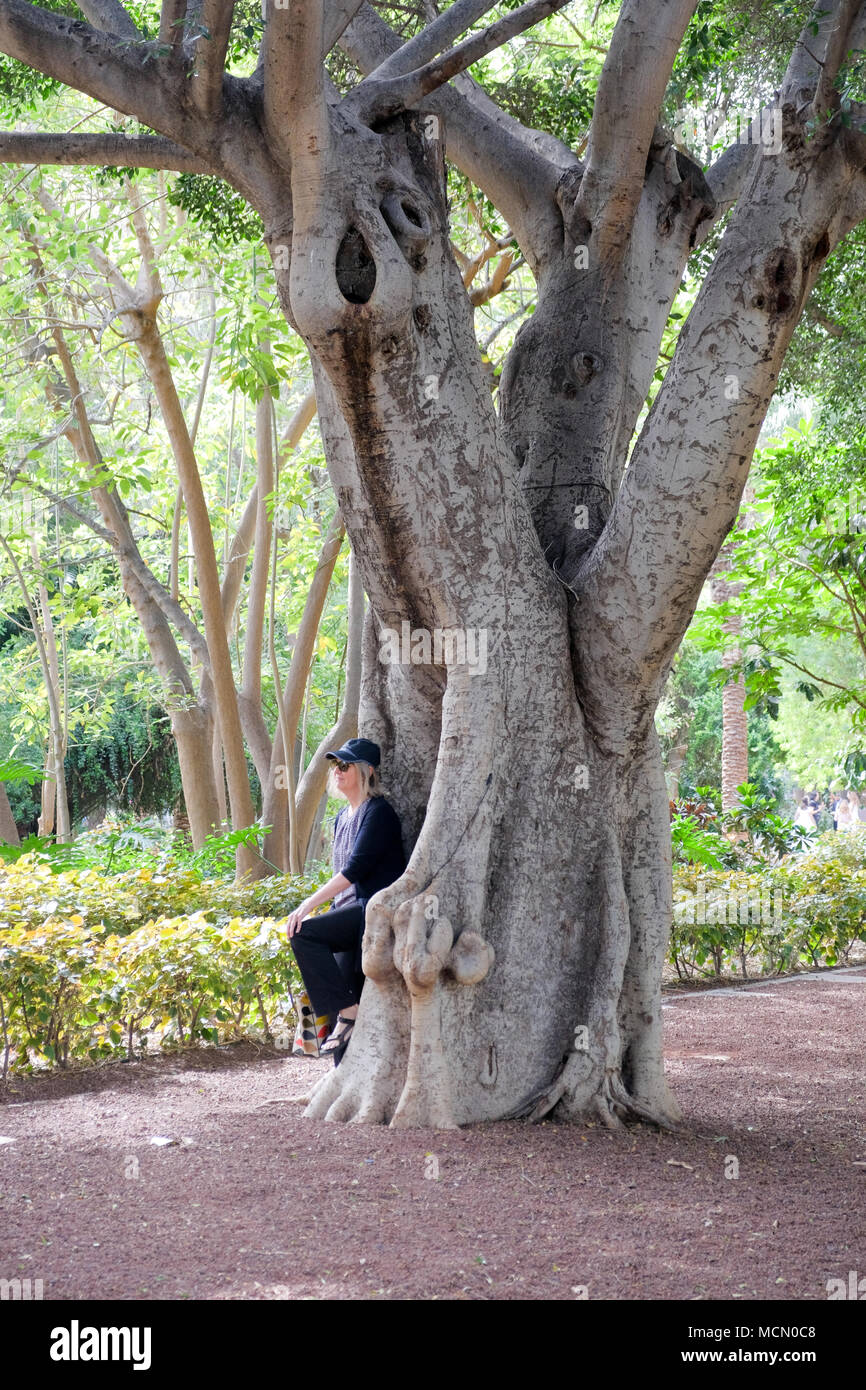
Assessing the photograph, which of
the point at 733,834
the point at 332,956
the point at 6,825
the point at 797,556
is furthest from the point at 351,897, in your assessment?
the point at 733,834

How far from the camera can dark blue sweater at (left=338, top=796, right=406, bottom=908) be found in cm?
539

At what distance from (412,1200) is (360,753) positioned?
87.5 inches

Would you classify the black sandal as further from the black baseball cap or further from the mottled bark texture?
the black baseball cap

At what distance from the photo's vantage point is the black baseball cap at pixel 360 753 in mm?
5555

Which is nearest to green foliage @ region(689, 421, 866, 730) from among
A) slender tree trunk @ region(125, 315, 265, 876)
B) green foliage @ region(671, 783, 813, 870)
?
green foliage @ region(671, 783, 813, 870)

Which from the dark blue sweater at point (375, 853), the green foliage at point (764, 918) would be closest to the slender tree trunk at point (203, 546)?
the green foliage at point (764, 918)

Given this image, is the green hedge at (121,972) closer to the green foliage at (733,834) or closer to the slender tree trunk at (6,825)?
the slender tree trunk at (6,825)

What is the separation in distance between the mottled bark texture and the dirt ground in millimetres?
413

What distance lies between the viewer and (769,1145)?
505 centimetres

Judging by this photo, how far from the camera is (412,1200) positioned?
3906 mm

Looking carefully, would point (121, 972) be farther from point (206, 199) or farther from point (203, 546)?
point (203, 546)

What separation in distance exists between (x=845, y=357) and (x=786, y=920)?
192 inches

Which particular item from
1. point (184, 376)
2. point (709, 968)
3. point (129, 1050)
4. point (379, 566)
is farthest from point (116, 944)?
point (184, 376)

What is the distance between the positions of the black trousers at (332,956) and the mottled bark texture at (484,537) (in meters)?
0.43
